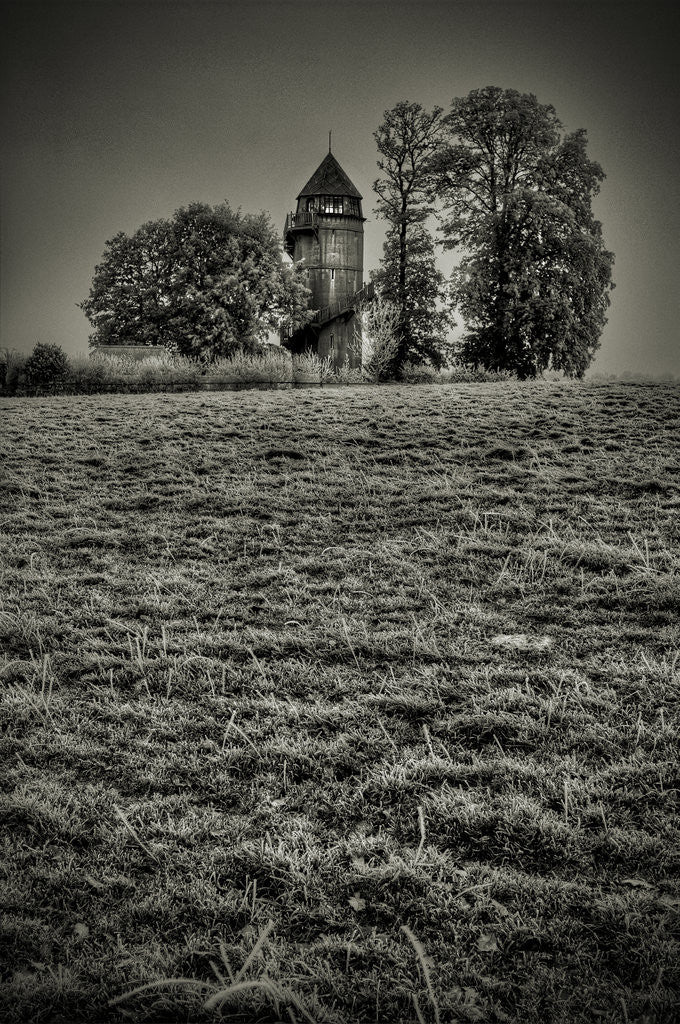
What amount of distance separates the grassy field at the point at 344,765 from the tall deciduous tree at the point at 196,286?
32.0 m

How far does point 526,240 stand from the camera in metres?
29.1

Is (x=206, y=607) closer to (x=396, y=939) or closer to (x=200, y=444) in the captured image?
(x=396, y=939)

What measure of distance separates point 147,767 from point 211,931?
3.85 ft

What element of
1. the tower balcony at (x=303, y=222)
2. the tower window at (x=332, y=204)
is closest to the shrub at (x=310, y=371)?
Result: the tower balcony at (x=303, y=222)

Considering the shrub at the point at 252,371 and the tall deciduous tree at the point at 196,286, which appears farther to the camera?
the tall deciduous tree at the point at 196,286

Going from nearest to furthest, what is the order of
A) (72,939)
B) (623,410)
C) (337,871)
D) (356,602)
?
(72,939) < (337,871) < (356,602) < (623,410)

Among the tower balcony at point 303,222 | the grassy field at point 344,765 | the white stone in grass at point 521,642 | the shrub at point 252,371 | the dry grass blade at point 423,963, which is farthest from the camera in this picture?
the tower balcony at point 303,222

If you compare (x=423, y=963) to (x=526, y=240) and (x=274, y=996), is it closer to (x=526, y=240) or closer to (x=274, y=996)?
(x=274, y=996)

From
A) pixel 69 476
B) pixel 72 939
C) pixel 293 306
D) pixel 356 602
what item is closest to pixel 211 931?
pixel 72 939

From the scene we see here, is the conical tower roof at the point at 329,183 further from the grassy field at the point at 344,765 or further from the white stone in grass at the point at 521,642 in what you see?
the white stone in grass at the point at 521,642

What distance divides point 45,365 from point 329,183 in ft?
103

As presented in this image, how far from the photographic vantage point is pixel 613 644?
4.64 meters

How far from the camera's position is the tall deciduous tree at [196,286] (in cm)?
3816

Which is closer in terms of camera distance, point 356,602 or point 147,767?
point 147,767
